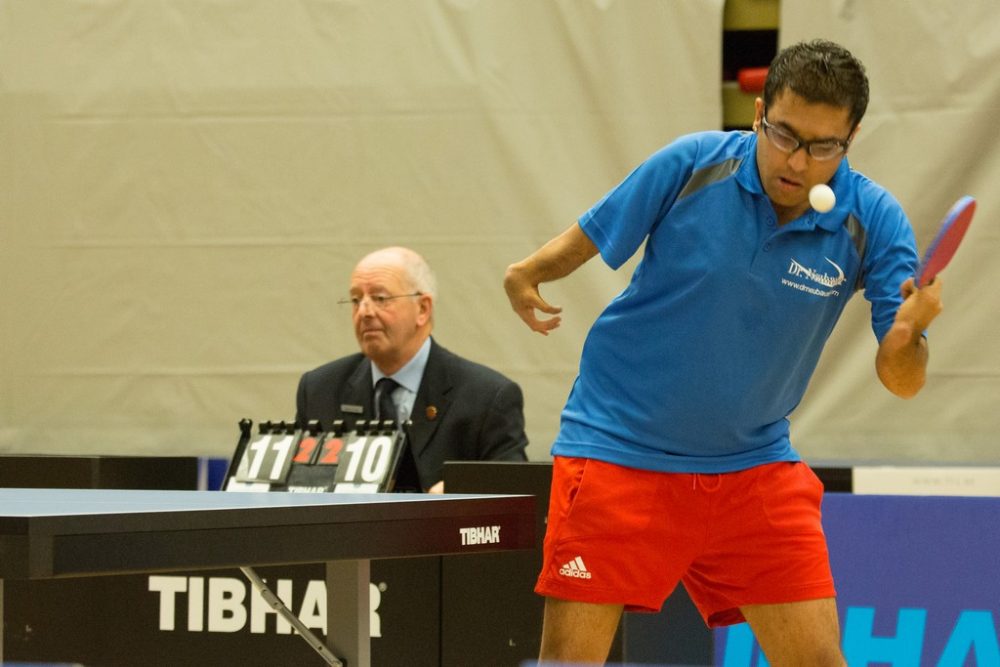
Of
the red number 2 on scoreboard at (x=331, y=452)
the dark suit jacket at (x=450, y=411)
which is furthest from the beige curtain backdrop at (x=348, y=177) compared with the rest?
the red number 2 on scoreboard at (x=331, y=452)

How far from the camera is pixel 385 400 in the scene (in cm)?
425

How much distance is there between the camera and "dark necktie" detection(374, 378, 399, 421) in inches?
165

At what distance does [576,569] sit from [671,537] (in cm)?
19

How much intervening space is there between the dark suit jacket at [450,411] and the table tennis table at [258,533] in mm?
1700

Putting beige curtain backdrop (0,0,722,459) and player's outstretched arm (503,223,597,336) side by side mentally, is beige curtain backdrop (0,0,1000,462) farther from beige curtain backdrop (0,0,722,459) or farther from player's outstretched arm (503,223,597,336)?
player's outstretched arm (503,223,597,336)

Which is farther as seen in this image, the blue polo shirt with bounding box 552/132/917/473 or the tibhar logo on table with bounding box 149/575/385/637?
the tibhar logo on table with bounding box 149/575/385/637

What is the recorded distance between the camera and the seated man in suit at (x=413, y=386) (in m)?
4.14

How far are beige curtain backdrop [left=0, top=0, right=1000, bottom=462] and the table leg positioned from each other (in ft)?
8.57

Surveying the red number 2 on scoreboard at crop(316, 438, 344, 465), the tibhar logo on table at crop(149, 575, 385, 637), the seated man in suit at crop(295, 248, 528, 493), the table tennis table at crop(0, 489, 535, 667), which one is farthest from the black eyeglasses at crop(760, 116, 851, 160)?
the tibhar logo on table at crop(149, 575, 385, 637)

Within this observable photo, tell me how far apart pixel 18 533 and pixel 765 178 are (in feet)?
4.83

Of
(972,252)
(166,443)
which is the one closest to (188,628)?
(166,443)

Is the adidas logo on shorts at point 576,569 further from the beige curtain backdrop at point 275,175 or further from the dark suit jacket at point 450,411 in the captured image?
the beige curtain backdrop at point 275,175

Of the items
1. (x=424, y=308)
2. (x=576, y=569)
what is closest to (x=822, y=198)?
(x=576, y=569)

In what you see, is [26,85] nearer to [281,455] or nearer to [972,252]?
[281,455]
